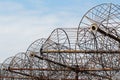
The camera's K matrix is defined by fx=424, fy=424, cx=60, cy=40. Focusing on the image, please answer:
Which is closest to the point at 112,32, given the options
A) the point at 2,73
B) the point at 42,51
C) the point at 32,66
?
the point at 42,51

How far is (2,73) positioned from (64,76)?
1636 cm

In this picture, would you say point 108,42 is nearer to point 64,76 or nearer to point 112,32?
point 112,32

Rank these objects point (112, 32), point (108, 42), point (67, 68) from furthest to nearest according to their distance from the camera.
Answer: point (67, 68)
point (108, 42)
point (112, 32)

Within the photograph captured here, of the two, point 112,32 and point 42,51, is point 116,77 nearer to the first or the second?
point 112,32

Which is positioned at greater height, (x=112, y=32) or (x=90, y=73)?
(x=112, y=32)

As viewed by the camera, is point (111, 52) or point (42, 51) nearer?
point (111, 52)

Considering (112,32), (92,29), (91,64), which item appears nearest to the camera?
(92,29)

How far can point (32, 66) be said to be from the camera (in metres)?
39.4

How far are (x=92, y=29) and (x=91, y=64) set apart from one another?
7.76 meters

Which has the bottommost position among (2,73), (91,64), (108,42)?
(2,73)

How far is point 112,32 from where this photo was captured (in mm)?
25531

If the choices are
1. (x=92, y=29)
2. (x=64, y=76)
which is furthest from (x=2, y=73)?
(x=92, y=29)

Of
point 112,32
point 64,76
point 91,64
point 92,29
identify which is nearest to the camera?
point 92,29

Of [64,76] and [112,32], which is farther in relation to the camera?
[64,76]
